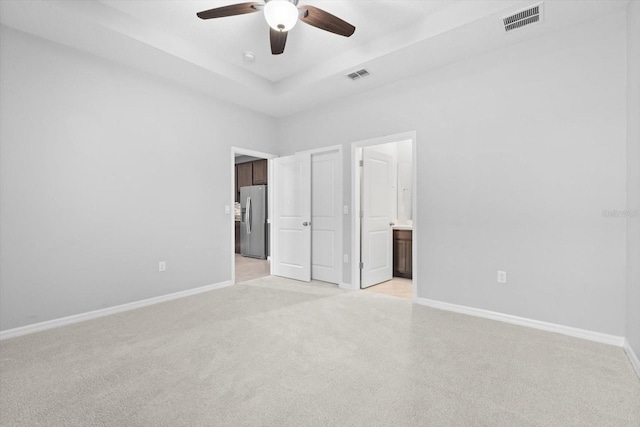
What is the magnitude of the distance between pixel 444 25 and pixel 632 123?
5.36 ft

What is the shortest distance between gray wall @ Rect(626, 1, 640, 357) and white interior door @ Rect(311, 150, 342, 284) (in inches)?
112

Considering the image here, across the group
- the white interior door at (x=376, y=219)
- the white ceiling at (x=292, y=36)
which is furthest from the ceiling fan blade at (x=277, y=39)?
the white interior door at (x=376, y=219)

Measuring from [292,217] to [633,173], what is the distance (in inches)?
148

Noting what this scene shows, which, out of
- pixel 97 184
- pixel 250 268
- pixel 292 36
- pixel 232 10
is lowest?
pixel 250 268

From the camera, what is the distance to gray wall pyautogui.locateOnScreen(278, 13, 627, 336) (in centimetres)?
246

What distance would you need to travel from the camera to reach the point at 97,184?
309 centimetres

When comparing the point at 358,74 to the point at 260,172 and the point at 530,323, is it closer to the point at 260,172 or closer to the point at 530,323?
the point at 530,323

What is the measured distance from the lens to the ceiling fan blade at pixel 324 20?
2.25 metres

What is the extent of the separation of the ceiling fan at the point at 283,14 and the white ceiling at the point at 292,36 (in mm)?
392

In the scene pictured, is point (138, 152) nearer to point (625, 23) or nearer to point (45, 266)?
point (45, 266)

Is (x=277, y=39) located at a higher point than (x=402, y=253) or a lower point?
higher

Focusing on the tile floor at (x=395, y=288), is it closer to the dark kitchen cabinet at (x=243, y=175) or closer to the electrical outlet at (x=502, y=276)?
the electrical outlet at (x=502, y=276)

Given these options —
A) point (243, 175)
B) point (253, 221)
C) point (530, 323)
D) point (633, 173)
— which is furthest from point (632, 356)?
point (243, 175)

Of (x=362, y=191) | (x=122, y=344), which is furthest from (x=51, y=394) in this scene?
(x=362, y=191)
